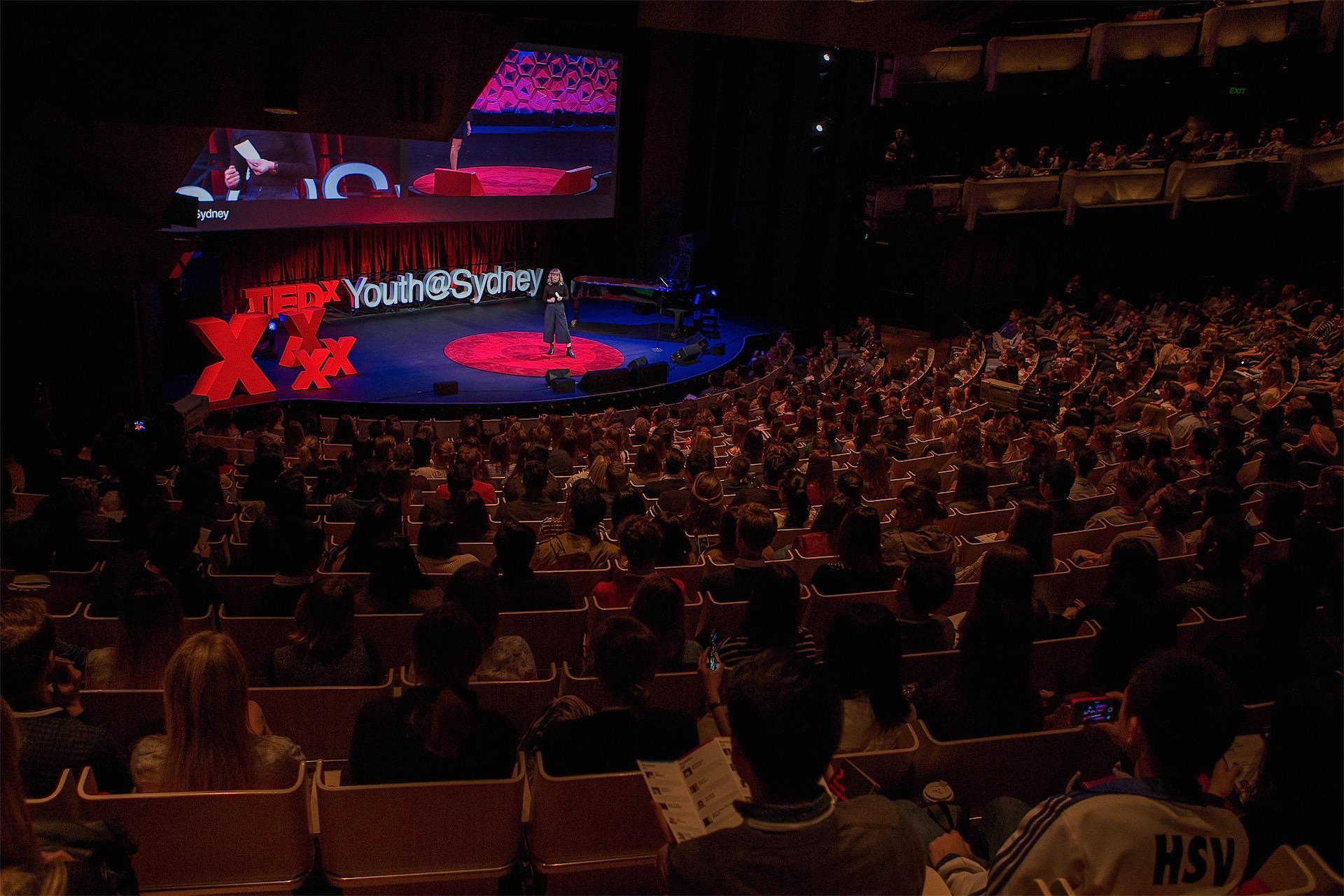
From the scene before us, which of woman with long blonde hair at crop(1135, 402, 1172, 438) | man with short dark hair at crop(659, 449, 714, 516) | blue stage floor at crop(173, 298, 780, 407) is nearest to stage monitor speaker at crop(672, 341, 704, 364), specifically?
blue stage floor at crop(173, 298, 780, 407)

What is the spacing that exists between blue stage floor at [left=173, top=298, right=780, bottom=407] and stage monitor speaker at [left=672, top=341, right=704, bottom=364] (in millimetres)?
95

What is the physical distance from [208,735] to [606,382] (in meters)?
11.4

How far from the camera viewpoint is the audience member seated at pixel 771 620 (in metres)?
3.18

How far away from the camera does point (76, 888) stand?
204cm

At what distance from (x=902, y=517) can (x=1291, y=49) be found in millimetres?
18982


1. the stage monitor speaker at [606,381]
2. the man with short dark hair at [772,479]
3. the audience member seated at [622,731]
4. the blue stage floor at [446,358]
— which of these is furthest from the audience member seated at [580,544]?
the stage monitor speaker at [606,381]

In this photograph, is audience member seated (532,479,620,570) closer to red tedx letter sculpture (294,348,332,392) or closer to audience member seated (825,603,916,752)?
audience member seated (825,603,916,752)

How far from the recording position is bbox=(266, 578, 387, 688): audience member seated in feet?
10.3

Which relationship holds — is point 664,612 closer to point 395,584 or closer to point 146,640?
point 395,584

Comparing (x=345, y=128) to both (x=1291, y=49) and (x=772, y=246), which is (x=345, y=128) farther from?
(x=1291, y=49)

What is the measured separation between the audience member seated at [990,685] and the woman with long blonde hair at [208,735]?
196 centimetres

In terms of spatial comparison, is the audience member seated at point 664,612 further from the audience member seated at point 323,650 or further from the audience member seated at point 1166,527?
the audience member seated at point 1166,527

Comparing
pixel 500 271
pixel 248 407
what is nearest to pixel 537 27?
pixel 500 271

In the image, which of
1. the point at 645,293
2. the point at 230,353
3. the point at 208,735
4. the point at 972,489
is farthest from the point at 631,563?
the point at 645,293
